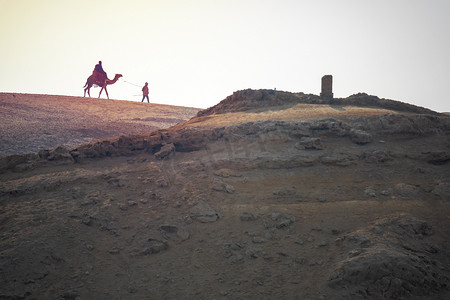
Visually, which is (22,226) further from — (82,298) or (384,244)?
(384,244)

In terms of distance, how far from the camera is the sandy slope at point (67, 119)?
12352 mm

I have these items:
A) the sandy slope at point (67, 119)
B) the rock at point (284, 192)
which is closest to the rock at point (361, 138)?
the rock at point (284, 192)

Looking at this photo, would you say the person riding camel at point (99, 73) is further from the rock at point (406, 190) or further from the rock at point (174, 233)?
the rock at point (406, 190)

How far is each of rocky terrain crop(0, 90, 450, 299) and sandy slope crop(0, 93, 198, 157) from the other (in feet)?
20.8

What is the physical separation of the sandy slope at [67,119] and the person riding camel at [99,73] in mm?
1358

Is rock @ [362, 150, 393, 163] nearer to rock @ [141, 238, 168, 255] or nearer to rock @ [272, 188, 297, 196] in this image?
rock @ [272, 188, 297, 196]

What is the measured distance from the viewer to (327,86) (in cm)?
972

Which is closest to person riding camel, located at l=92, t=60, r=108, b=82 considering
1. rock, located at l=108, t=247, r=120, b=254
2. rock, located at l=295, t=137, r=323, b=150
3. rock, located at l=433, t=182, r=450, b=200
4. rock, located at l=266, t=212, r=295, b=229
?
rock, located at l=295, t=137, r=323, b=150

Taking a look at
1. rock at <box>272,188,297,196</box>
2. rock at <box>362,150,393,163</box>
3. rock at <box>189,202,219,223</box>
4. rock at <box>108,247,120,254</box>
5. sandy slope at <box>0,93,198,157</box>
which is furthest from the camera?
sandy slope at <box>0,93,198,157</box>

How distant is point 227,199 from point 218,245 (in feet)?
3.59

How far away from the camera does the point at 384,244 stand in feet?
14.8

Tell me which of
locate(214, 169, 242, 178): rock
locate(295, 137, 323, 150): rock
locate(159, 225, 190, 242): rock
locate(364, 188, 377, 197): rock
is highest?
locate(295, 137, 323, 150): rock

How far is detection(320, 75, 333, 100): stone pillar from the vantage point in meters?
9.70

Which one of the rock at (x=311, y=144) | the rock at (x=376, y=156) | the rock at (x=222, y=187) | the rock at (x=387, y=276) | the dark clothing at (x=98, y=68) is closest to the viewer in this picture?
Answer: the rock at (x=387, y=276)
